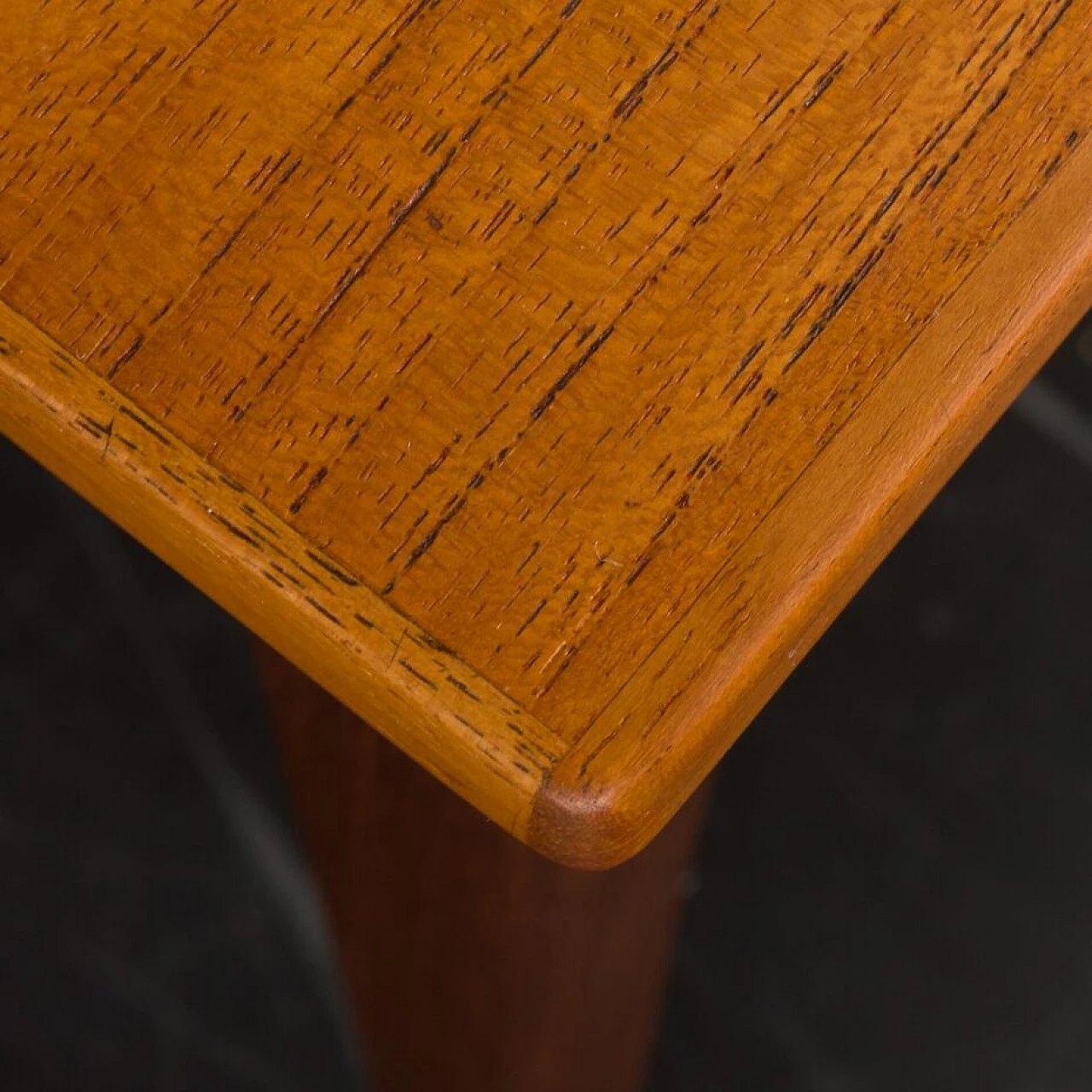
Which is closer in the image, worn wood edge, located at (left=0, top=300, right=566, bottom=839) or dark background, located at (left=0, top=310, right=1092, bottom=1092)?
worn wood edge, located at (left=0, top=300, right=566, bottom=839)

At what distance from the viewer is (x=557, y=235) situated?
385 mm

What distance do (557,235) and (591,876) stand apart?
294mm

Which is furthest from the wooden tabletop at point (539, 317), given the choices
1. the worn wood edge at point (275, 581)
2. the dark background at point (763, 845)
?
the dark background at point (763, 845)

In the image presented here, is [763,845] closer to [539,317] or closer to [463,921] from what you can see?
[463,921]

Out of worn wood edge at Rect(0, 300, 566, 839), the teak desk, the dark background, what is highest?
the teak desk

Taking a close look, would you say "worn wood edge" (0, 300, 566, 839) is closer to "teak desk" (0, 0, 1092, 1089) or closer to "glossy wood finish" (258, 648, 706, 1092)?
"teak desk" (0, 0, 1092, 1089)

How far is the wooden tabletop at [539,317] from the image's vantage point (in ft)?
1.16

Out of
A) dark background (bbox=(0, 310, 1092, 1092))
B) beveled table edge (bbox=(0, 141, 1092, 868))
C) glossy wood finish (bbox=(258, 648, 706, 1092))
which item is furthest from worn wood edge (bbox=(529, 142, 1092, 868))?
dark background (bbox=(0, 310, 1092, 1092))

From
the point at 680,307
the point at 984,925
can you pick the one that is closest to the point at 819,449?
the point at 680,307

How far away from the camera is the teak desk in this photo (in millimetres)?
353

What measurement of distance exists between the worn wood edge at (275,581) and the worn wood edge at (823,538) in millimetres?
14

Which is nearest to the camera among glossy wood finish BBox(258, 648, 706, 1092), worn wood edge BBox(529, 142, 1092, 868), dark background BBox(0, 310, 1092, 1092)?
worn wood edge BBox(529, 142, 1092, 868)

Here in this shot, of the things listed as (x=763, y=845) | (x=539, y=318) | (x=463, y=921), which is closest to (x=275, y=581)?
(x=539, y=318)

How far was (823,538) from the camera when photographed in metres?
0.36
